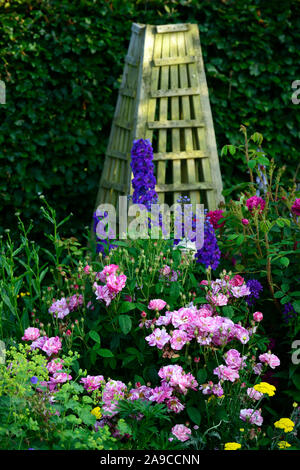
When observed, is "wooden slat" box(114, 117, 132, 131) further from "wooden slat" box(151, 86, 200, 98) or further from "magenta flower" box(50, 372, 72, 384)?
"magenta flower" box(50, 372, 72, 384)

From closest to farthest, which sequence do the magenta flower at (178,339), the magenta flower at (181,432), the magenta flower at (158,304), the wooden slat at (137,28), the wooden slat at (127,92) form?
the magenta flower at (181,432)
the magenta flower at (178,339)
the magenta flower at (158,304)
the wooden slat at (137,28)
the wooden slat at (127,92)

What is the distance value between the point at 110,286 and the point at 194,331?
41 centimetres

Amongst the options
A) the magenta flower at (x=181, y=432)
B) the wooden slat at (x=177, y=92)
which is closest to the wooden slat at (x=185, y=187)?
the wooden slat at (x=177, y=92)

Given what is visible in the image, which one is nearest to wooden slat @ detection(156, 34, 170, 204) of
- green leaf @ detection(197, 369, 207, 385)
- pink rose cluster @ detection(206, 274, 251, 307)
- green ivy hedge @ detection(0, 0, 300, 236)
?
green ivy hedge @ detection(0, 0, 300, 236)

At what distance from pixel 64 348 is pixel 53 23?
3.10 metres

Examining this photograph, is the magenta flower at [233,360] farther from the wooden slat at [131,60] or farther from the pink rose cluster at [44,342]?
the wooden slat at [131,60]

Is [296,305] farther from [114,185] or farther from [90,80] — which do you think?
[90,80]

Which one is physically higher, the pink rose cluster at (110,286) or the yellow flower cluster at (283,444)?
the pink rose cluster at (110,286)

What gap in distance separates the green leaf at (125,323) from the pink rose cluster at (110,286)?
105 millimetres

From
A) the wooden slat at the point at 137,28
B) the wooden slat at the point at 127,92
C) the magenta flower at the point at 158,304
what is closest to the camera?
the magenta flower at the point at 158,304

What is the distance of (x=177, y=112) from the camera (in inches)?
167

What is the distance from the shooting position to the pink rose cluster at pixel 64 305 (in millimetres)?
2555

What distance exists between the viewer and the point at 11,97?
14.8ft

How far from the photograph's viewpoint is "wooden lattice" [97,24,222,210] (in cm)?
419
